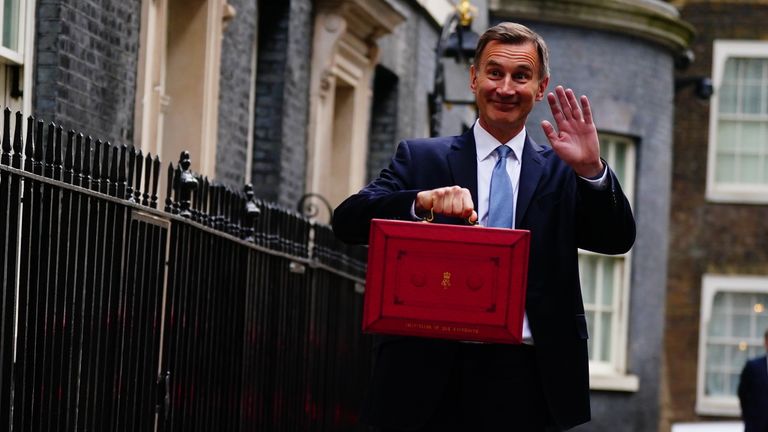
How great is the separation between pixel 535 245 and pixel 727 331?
80.8 feet

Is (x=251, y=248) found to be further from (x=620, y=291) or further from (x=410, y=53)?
(x=620, y=291)

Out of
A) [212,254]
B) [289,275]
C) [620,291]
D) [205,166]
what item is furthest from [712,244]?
[212,254]

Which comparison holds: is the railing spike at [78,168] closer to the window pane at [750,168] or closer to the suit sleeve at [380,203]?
the suit sleeve at [380,203]

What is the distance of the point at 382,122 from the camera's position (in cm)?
1755

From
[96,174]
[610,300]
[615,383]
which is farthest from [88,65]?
[610,300]

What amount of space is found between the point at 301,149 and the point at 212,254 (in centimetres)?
678

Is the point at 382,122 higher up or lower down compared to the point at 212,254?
higher up

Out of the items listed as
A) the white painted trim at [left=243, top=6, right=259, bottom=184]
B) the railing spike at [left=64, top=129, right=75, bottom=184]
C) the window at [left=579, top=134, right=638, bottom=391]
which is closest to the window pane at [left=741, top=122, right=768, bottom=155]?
the window at [left=579, top=134, right=638, bottom=391]

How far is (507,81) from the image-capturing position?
514cm

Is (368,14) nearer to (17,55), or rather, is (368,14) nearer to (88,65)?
(88,65)

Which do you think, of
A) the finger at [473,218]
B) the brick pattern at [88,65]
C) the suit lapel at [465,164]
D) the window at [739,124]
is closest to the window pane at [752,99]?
the window at [739,124]

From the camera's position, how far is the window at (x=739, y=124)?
94.8 ft

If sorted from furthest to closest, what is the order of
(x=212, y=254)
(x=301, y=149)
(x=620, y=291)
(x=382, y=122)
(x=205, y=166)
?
(x=620, y=291) → (x=382, y=122) → (x=301, y=149) → (x=205, y=166) → (x=212, y=254)

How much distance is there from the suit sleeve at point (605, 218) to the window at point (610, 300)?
1854 centimetres
